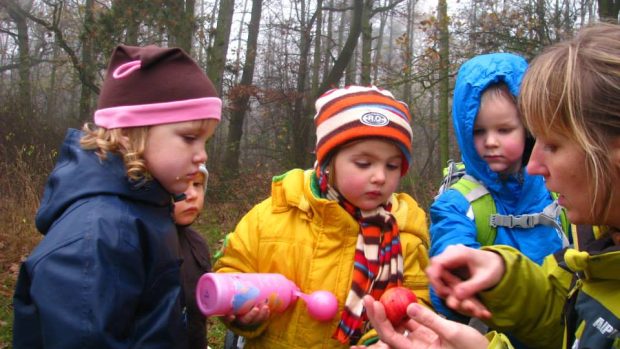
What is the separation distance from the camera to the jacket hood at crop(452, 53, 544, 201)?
9.21 ft

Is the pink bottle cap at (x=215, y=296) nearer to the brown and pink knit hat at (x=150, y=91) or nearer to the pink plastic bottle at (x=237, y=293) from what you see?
the pink plastic bottle at (x=237, y=293)

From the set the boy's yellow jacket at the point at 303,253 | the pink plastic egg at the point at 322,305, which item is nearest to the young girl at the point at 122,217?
the boy's yellow jacket at the point at 303,253

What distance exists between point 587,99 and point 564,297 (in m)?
0.81

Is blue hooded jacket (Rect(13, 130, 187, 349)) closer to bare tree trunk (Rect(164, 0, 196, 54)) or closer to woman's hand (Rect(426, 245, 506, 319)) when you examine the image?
woman's hand (Rect(426, 245, 506, 319))

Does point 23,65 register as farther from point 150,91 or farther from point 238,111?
point 150,91

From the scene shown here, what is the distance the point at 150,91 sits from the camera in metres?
2.25

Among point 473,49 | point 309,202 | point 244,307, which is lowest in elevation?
point 244,307

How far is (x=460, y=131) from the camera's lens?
9.46ft

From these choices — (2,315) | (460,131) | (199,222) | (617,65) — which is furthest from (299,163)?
(617,65)

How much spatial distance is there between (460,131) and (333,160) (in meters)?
0.71

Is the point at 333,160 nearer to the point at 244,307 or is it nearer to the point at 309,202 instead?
the point at 309,202

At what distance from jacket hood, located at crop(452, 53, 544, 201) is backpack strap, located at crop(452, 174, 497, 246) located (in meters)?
0.05

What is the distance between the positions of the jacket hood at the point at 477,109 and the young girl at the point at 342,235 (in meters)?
0.36

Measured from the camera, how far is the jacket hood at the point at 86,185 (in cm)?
207
